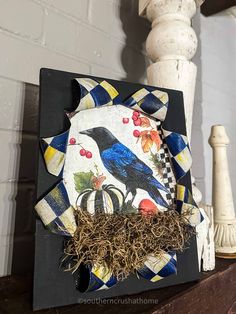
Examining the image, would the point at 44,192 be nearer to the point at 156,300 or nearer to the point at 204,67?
the point at 156,300

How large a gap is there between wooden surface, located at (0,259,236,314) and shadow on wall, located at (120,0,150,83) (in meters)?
0.57

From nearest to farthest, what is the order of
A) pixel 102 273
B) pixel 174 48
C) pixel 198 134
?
pixel 102 273 → pixel 174 48 → pixel 198 134

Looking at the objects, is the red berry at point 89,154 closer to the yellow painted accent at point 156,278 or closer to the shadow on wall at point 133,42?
the yellow painted accent at point 156,278

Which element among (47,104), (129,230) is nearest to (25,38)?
(47,104)

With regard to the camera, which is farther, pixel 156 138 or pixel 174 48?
pixel 174 48

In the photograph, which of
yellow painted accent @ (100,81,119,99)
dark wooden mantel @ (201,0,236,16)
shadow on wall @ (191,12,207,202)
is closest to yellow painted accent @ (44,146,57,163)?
yellow painted accent @ (100,81,119,99)

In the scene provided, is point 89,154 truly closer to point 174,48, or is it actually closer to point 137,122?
point 137,122

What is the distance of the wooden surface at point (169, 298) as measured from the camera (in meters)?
0.40

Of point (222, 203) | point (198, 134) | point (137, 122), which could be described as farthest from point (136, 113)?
point (198, 134)

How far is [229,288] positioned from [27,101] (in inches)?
23.6

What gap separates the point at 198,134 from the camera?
3.44 feet

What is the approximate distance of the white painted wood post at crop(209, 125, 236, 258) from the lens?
0.67m

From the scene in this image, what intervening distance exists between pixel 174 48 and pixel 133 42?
0.21 metres

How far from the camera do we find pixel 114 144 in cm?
52
